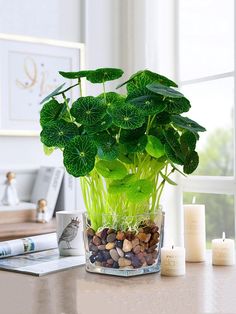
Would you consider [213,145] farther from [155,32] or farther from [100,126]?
[100,126]

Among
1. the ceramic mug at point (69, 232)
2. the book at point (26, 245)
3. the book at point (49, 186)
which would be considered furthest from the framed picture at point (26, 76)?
the ceramic mug at point (69, 232)

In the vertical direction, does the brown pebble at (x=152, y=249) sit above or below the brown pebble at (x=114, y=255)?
above

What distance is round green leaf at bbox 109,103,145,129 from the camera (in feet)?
4.33

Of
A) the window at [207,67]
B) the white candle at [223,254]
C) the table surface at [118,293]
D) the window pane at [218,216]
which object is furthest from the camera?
the window pane at [218,216]

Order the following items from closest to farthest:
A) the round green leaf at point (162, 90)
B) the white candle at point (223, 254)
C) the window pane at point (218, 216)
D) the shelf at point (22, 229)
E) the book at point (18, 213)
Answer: the round green leaf at point (162, 90) < the white candle at point (223, 254) < the shelf at point (22, 229) < the book at point (18, 213) < the window pane at point (218, 216)

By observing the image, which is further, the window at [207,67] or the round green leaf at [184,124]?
the window at [207,67]

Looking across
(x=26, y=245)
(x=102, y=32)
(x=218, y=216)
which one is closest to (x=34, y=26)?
(x=102, y=32)

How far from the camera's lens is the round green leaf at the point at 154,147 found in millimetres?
1357

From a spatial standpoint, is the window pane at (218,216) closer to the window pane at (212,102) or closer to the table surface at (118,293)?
the window pane at (212,102)

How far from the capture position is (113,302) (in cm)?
115

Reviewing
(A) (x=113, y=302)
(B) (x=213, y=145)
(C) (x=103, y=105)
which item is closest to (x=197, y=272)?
(A) (x=113, y=302)

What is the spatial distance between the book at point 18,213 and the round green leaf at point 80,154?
6.16 ft

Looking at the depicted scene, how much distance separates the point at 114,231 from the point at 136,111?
0.96ft

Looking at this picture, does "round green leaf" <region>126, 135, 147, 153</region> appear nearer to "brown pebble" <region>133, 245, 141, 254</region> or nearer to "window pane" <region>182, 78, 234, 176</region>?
"brown pebble" <region>133, 245, 141, 254</region>
